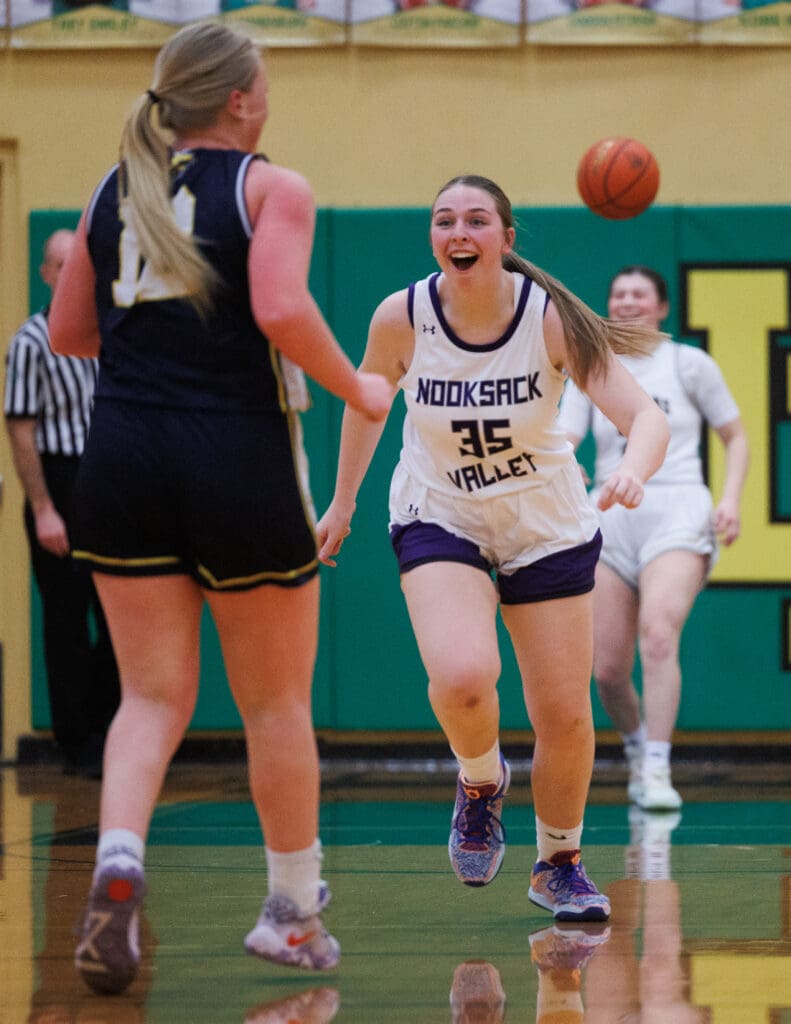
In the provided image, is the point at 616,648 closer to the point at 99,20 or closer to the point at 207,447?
the point at 207,447

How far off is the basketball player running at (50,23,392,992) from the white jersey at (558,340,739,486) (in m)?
3.51

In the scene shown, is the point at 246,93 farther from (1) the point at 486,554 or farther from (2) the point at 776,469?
(2) the point at 776,469

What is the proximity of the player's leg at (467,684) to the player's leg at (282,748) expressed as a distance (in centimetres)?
72

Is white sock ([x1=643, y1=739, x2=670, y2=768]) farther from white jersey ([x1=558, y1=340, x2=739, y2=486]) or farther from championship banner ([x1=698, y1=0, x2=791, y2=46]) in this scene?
championship banner ([x1=698, y1=0, x2=791, y2=46])

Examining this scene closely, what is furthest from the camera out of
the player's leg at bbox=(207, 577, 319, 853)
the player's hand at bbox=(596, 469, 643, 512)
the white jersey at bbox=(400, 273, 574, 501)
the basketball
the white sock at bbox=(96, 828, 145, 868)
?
the basketball

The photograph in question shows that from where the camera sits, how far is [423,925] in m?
3.91

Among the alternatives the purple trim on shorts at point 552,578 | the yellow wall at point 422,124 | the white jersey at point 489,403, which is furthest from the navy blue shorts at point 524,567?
the yellow wall at point 422,124

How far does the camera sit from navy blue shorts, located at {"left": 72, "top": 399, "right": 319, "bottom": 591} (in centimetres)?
304

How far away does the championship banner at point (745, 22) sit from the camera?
322 inches

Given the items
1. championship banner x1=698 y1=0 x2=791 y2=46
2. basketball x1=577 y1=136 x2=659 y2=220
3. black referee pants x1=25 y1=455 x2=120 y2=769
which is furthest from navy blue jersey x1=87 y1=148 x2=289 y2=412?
championship banner x1=698 y1=0 x2=791 y2=46

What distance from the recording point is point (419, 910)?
4.12 metres

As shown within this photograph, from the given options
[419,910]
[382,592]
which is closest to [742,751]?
[382,592]

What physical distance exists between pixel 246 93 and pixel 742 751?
5.85 m

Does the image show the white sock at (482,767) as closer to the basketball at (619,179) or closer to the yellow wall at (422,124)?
the basketball at (619,179)
